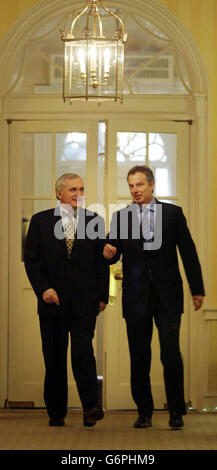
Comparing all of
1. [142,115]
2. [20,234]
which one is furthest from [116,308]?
[142,115]

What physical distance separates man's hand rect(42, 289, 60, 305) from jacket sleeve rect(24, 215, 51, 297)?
28 millimetres

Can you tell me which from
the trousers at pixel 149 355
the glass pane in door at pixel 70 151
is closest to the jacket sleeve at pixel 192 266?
the trousers at pixel 149 355

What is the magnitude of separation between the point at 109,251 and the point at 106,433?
1000mm

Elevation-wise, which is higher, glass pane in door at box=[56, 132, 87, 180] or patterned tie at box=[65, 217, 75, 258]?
glass pane in door at box=[56, 132, 87, 180]

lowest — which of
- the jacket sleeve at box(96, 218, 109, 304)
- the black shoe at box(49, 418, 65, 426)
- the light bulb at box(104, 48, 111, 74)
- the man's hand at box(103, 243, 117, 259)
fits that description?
the black shoe at box(49, 418, 65, 426)

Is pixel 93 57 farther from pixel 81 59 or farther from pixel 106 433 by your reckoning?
pixel 106 433

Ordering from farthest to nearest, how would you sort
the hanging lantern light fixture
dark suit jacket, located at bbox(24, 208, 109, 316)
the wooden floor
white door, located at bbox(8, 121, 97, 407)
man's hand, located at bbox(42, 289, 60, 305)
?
white door, located at bbox(8, 121, 97, 407), dark suit jacket, located at bbox(24, 208, 109, 316), man's hand, located at bbox(42, 289, 60, 305), the hanging lantern light fixture, the wooden floor

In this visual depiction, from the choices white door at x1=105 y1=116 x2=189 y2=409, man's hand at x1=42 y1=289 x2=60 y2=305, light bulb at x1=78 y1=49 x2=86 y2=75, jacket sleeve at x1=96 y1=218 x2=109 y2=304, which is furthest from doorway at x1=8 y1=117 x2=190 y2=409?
light bulb at x1=78 y1=49 x2=86 y2=75

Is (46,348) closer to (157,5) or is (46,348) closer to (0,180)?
(0,180)

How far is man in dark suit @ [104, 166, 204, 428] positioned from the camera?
486 centimetres

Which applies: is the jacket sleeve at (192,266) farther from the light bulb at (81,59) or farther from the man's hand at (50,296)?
the light bulb at (81,59)

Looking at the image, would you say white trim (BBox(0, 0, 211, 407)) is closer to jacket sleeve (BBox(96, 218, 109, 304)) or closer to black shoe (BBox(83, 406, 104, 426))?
jacket sleeve (BBox(96, 218, 109, 304))

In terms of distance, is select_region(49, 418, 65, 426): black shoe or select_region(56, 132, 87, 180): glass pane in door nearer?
select_region(49, 418, 65, 426): black shoe

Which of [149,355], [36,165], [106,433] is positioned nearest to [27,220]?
[36,165]
